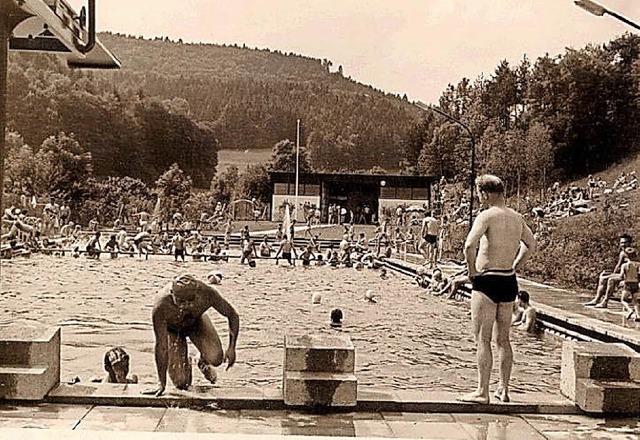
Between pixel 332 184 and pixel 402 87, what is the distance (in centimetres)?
55

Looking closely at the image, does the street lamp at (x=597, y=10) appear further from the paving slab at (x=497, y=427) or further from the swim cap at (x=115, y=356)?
the swim cap at (x=115, y=356)

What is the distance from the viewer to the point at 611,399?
3.24 m

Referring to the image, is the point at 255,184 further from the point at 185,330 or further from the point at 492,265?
the point at 492,265

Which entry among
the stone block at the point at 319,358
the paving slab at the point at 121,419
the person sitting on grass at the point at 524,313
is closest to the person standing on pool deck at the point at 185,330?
the paving slab at the point at 121,419

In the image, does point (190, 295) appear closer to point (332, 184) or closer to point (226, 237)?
point (226, 237)

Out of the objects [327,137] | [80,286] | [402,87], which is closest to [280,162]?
[327,137]

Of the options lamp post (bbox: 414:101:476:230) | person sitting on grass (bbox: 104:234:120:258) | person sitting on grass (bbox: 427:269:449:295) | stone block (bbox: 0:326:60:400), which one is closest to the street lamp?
Result: lamp post (bbox: 414:101:476:230)

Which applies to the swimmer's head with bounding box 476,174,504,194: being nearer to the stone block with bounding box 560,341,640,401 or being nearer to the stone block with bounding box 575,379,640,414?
the stone block with bounding box 560,341,640,401

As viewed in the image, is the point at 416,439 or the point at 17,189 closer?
the point at 416,439

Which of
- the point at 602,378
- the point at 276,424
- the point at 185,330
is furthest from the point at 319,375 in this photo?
the point at 602,378

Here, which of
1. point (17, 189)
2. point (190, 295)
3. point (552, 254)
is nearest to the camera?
point (190, 295)

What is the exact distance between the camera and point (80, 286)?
3.81 m

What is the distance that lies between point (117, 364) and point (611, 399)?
6.70 feet

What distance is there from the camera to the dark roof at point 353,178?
3779mm
